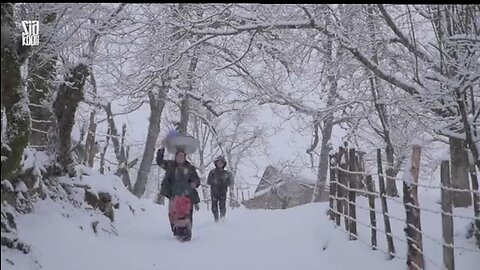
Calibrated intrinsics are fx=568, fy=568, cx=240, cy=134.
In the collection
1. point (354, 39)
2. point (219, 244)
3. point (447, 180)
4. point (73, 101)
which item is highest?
point (354, 39)

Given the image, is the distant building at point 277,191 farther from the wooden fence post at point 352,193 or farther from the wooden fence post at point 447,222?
the wooden fence post at point 447,222

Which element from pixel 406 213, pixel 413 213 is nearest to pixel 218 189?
pixel 406 213

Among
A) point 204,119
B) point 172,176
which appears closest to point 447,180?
point 172,176

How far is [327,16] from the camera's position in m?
8.90

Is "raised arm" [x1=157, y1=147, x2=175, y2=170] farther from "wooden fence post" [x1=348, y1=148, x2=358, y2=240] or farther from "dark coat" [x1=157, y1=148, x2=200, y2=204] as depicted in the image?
"wooden fence post" [x1=348, y1=148, x2=358, y2=240]

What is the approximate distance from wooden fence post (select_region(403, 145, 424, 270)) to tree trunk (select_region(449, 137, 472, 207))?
9.58 feet

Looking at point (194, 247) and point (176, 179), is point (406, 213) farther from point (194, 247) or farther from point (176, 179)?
point (176, 179)

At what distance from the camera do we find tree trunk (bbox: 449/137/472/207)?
27.4 feet

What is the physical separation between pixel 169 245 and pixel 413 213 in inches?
142

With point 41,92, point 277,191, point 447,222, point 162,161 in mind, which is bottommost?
point 277,191

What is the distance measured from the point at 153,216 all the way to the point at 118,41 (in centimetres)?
422

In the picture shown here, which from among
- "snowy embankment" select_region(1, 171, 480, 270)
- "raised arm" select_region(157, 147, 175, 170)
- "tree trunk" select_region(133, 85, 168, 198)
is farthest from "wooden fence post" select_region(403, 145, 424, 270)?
"tree trunk" select_region(133, 85, 168, 198)

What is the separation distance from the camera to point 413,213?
18.6ft

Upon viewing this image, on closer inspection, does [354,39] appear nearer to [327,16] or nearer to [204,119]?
[327,16]
